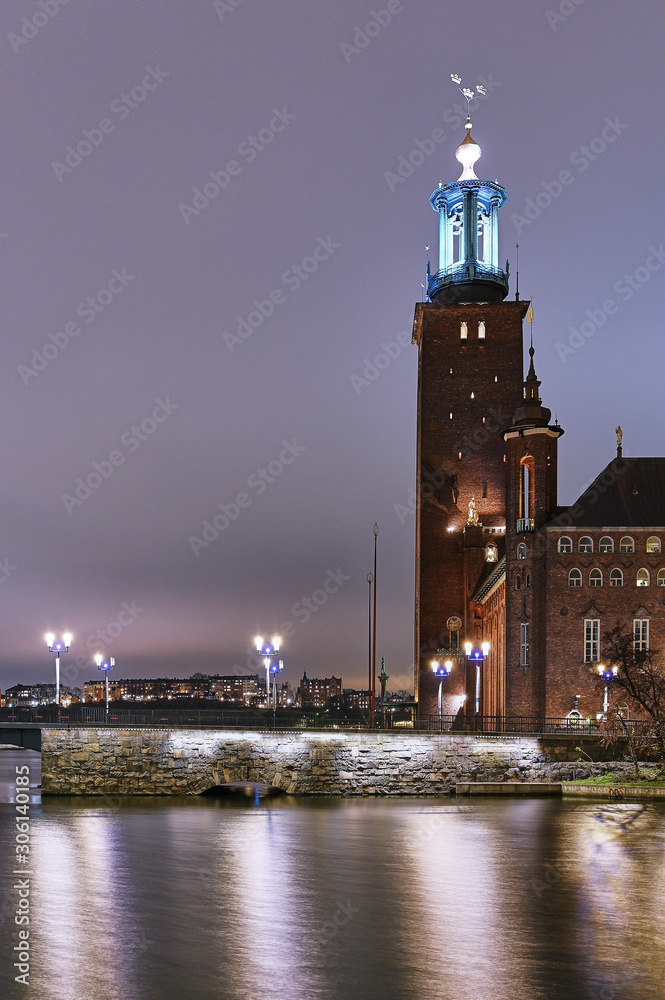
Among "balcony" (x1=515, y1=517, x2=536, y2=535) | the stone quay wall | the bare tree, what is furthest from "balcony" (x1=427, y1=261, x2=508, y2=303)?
the stone quay wall

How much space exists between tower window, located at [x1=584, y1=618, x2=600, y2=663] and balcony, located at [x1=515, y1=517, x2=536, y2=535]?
19.1 ft

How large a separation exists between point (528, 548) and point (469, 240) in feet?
120

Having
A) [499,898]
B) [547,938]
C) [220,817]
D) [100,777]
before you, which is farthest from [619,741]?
[547,938]

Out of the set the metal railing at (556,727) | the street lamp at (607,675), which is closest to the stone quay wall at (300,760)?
the metal railing at (556,727)

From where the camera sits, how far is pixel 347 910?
19625 millimetres

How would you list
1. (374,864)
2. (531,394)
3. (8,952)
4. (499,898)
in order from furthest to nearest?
(531,394)
(374,864)
(499,898)
(8,952)

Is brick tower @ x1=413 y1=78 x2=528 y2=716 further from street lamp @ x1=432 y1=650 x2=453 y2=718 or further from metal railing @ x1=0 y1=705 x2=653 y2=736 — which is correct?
metal railing @ x1=0 y1=705 x2=653 y2=736

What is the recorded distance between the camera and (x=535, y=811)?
37750mm

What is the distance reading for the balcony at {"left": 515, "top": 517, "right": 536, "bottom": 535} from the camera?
199ft

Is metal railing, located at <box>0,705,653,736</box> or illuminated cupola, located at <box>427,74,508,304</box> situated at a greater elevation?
illuminated cupola, located at <box>427,74,508,304</box>

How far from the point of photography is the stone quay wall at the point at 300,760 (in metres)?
47.6

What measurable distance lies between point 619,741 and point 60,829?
24.8m

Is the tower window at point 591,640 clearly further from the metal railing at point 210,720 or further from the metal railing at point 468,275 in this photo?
the metal railing at point 468,275

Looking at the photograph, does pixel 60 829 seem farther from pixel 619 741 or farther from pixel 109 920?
pixel 619 741
